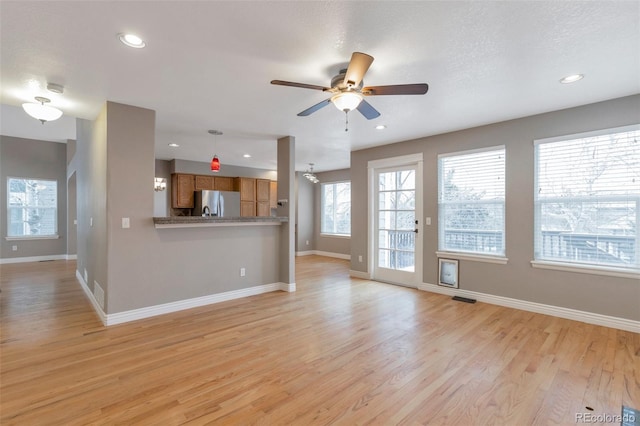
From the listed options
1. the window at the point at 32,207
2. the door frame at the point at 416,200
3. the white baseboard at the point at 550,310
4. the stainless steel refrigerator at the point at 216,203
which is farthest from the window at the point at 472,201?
the window at the point at 32,207

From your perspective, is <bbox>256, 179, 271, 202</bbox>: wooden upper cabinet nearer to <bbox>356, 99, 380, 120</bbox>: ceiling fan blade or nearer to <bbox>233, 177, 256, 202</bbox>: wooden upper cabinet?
<bbox>233, 177, 256, 202</bbox>: wooden upper cabinet

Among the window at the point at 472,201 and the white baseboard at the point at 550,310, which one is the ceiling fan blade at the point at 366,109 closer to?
the window at the point at 472,201

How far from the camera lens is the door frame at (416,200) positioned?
16.3 feet

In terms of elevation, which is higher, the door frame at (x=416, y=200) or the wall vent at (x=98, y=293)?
the door frame at (x=416, y=200)

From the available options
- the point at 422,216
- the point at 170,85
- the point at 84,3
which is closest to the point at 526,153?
the point at 422,216

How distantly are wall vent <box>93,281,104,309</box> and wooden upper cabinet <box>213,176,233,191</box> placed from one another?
407 cm

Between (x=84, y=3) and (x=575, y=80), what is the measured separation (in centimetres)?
398

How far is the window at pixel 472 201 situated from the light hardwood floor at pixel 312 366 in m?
0.95

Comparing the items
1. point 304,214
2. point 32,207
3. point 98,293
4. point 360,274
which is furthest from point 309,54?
point 32,207

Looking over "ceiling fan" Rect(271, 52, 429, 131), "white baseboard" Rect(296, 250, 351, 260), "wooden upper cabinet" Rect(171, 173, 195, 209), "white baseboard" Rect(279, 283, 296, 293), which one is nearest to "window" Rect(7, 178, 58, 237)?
"wooden upper cabinet" Rect(171, 173, 195, 209)

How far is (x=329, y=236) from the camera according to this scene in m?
8.79

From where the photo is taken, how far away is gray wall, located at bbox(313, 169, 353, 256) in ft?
27.3

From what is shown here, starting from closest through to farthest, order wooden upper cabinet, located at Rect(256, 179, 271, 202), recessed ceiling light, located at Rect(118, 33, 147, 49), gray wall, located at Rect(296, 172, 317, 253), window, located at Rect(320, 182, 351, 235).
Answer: recessed ceiling light, located at Rect(118, 33, 147, 49) < wooden upper cabinet, located at Rect(256, 179, 271, 202) < window, located at Rect(320, 182, 351, 235) < gray wall, located at Rect(296, 172, 317, 253)

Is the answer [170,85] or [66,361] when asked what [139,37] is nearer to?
[170,85]
